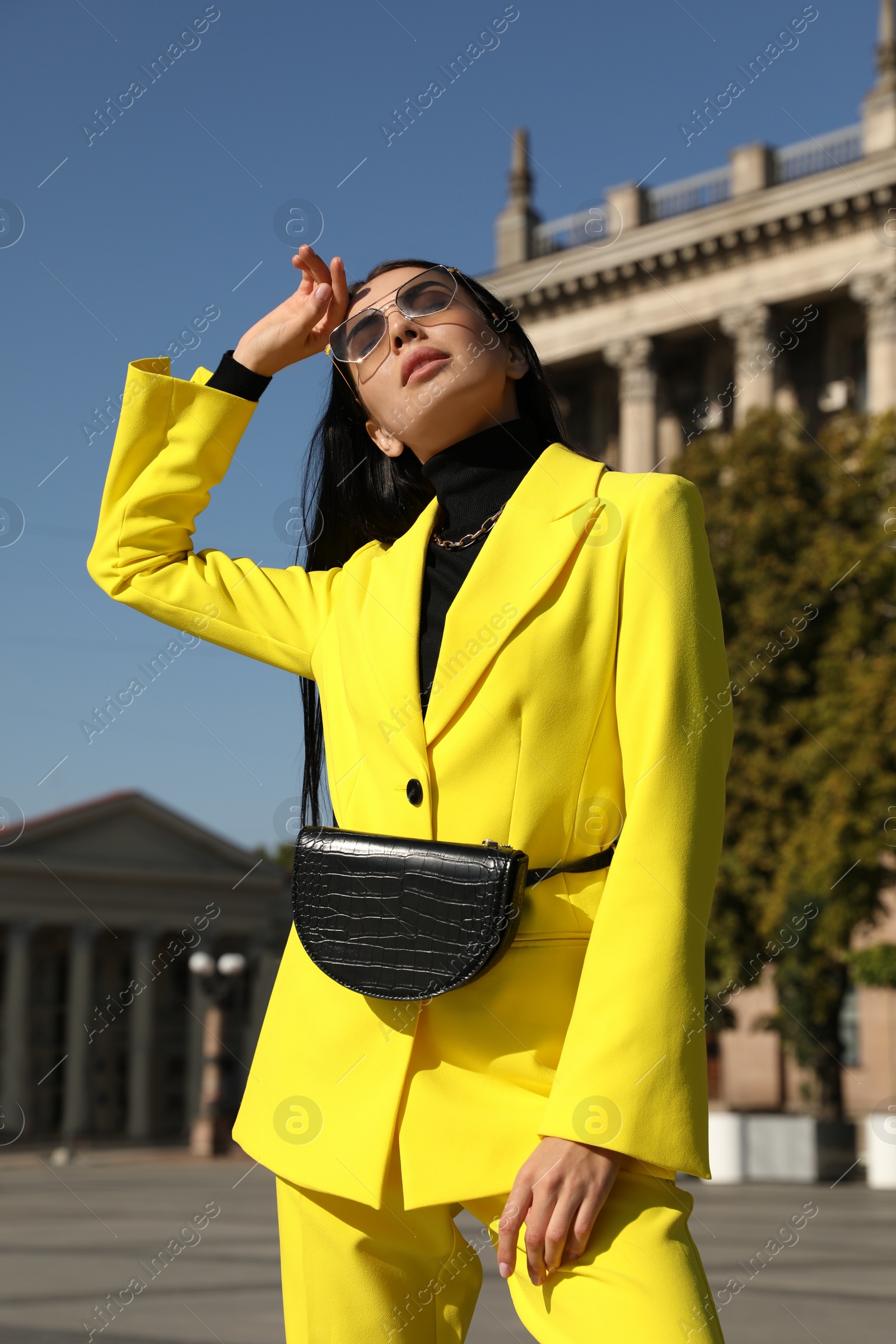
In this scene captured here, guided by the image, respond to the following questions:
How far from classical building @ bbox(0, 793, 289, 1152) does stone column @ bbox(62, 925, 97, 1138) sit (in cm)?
6

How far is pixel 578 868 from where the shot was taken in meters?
2.32

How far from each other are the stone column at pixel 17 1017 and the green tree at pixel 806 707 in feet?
124

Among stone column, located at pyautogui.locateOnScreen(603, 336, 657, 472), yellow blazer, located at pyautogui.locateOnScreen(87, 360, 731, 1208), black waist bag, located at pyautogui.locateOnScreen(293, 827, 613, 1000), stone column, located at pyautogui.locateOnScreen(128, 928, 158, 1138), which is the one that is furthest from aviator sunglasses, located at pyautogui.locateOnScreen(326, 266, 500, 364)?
stone column, located at pyautogui.locateOnScreen(128, 928, 158, 1138)

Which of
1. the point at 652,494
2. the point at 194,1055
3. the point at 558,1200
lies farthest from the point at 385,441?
the point at 194,1055

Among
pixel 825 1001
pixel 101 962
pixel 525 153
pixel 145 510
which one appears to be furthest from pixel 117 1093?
pixel 145 510

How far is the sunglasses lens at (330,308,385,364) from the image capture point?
2.70 metres

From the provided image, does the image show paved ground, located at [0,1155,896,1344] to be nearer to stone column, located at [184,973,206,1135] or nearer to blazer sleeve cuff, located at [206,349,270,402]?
blazer sleeve cuff, located at [206,349,270,402]

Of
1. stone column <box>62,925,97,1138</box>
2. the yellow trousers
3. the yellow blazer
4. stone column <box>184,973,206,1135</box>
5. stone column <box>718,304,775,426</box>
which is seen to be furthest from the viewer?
stone column <box>184,973,206,1135</box>

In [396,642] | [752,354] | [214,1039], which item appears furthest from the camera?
[214,1039]

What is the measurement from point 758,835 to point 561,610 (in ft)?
66.9

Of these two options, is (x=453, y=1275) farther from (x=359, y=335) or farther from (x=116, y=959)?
(x=116, y=959)

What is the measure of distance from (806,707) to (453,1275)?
20.7 m

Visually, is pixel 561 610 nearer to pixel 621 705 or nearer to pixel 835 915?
pixel 621 705

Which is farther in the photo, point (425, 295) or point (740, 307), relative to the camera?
point (740, 307)
